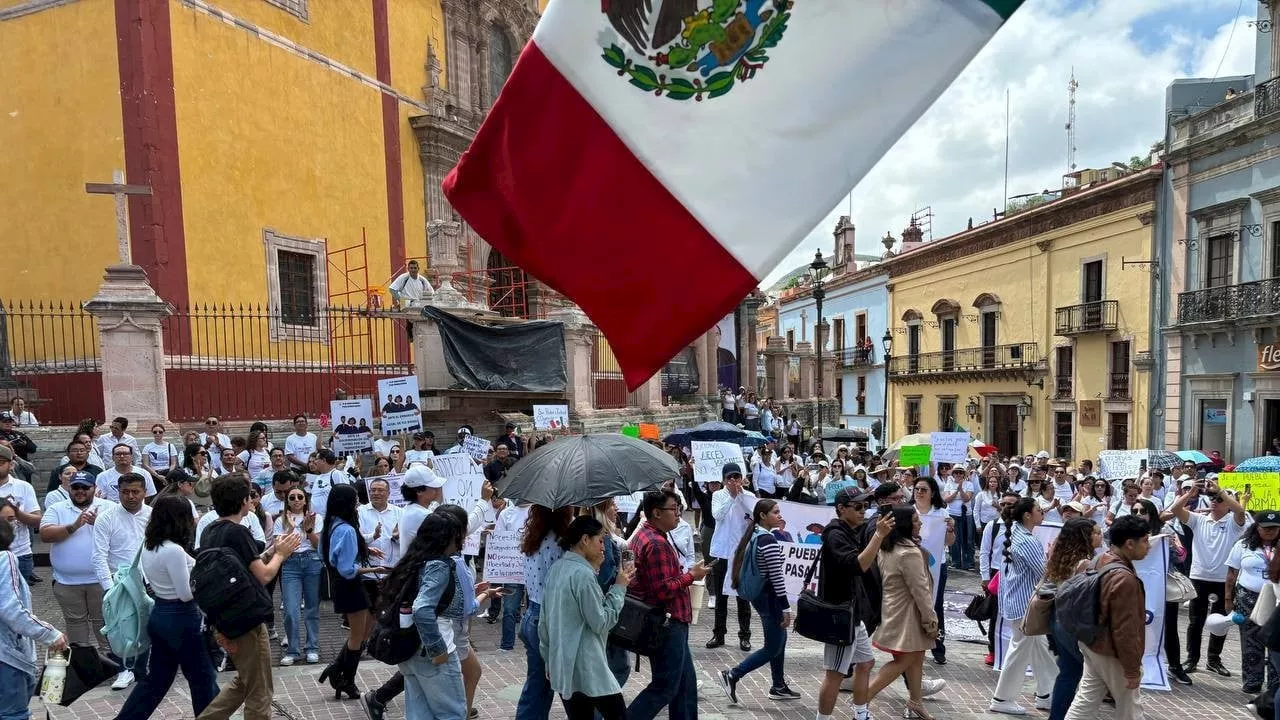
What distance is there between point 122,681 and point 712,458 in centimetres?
698

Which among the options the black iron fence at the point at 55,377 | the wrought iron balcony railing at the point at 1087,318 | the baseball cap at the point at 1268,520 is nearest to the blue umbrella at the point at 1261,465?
the baseball cap at the point at 1268,520

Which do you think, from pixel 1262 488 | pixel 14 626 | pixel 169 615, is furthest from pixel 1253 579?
pixel 14 626

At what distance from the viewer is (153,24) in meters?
15.8

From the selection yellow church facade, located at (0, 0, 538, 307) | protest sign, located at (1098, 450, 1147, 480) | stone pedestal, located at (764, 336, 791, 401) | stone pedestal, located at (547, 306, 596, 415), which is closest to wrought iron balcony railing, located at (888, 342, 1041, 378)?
stone pedestal, located at (764, 336, 791, 401)

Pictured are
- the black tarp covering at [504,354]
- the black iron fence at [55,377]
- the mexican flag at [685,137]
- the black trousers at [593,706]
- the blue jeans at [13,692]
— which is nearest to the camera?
the mexican flag at [685,137]

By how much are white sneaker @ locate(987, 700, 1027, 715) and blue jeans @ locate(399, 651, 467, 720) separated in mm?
4224

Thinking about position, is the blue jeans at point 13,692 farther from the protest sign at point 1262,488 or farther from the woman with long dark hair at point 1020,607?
the protest sign at point 1262,488

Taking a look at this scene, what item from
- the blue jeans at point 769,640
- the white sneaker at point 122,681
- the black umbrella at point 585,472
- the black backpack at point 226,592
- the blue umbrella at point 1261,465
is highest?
the black umbrella at point 585,472

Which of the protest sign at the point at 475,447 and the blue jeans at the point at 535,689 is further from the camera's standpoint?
the protest sign at the point at 475,447

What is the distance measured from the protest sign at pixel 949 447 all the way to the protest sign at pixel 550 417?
6714 mm

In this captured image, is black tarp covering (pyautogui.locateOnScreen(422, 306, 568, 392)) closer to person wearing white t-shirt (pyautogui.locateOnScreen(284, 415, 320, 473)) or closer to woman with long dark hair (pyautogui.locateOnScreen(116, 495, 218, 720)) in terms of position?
person wearing white t-shirt (pyautogui.locateOnScreen(284, 415, 320, 473))

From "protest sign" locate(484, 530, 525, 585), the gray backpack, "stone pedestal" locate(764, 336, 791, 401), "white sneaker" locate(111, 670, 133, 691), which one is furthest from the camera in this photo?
"stone pedestal" locate(764, 336, 791, 401)

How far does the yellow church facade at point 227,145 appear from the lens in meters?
15.8

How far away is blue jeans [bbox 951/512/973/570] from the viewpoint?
12.4 meters
